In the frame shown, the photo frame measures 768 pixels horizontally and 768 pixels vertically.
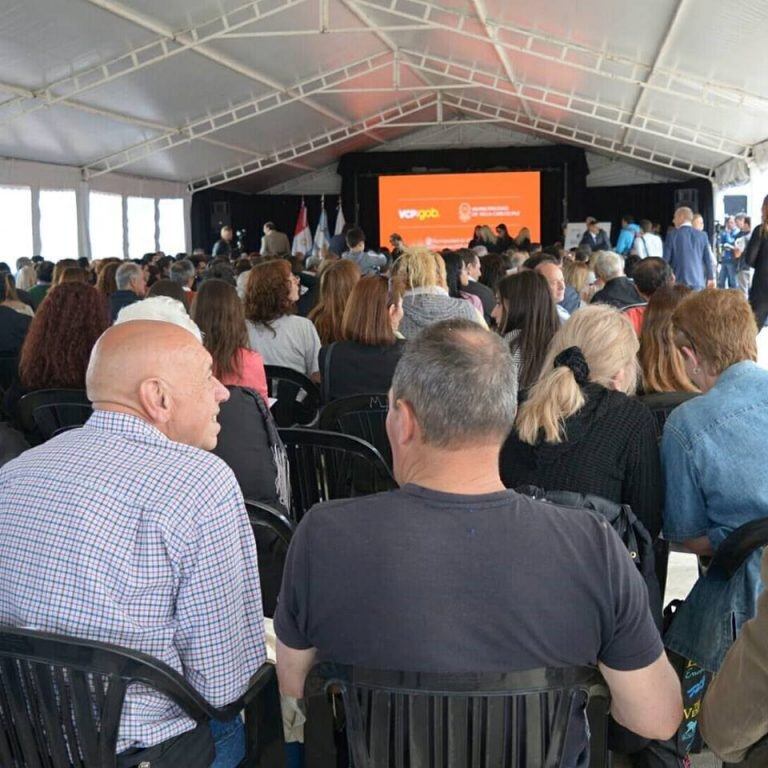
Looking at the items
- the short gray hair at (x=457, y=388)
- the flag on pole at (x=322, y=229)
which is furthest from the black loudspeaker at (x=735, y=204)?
the short gray hair at (x=457, y=388)

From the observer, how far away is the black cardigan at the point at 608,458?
2.50 meters

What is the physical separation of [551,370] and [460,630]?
134 centimetres

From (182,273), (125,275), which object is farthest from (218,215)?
(125,275)

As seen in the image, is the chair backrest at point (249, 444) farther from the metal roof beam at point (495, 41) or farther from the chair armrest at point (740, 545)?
the metal roof beam at point (495, 41)

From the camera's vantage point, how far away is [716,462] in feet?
7.66

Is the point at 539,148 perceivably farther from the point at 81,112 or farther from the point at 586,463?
the point at 586,463

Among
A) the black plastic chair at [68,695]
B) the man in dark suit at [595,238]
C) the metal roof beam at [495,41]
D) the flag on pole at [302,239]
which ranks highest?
the metal roof beam at [495,41]

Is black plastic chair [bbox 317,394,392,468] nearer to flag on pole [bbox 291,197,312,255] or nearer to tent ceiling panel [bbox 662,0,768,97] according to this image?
tent ceiling panel [bbox 662,0,768,97]

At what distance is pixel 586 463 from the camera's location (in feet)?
8.20

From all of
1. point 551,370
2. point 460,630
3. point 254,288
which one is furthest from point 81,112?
point 460,630

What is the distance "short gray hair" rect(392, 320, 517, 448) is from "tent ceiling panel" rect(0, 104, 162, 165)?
1268 centimetres

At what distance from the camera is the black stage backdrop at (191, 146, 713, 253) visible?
2412 cm

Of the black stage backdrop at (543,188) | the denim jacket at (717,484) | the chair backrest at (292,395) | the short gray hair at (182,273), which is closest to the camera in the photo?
the denim jacket at (717,484)

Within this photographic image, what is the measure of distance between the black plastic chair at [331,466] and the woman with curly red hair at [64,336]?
1.10m
